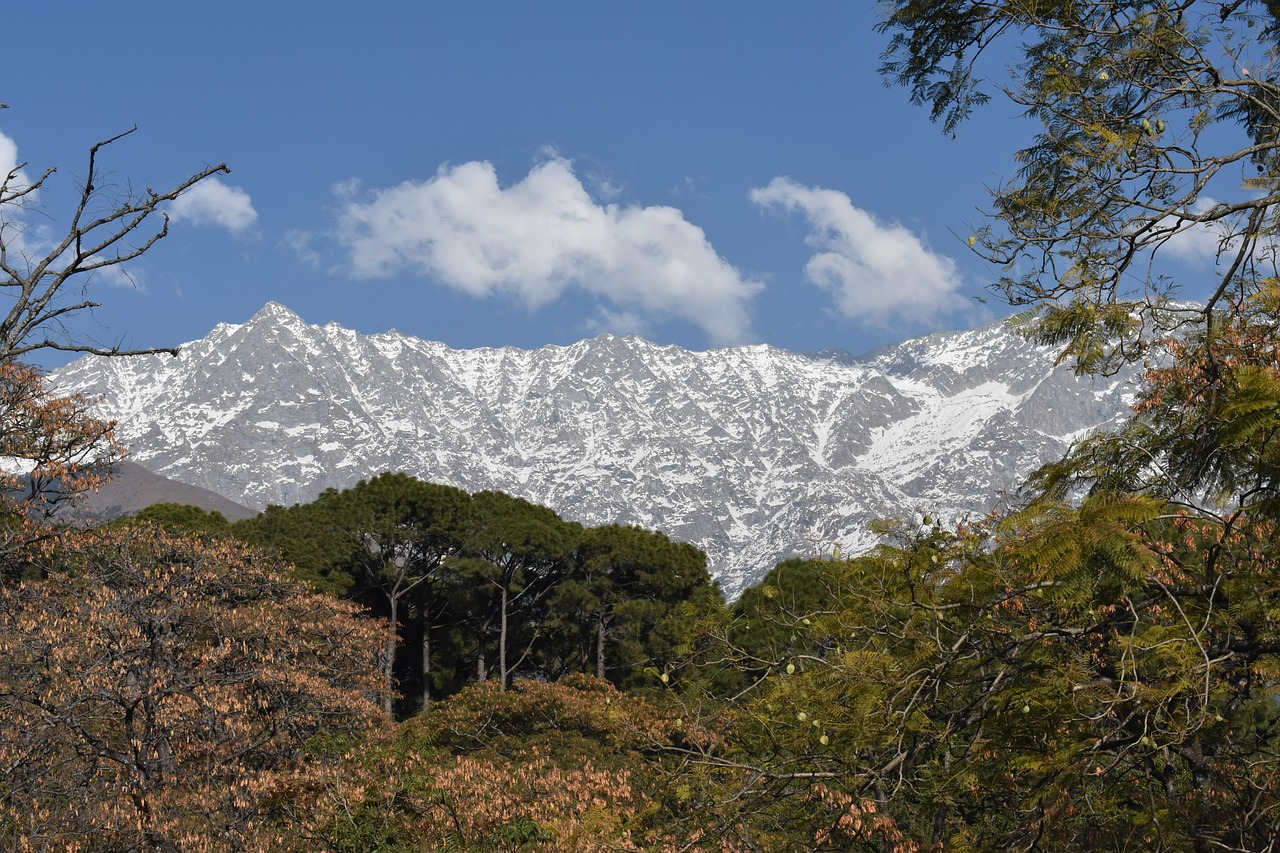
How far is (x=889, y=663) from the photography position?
5074mm

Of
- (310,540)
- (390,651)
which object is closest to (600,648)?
(390,651)

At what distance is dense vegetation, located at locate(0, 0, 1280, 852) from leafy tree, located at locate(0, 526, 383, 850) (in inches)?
3.4

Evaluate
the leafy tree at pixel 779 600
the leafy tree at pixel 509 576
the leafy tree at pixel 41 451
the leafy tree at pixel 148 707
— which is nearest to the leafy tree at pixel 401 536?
the leafy tree at pixel 509 576

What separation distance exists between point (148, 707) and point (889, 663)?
12.6 metres

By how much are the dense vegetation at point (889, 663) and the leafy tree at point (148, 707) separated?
0.09 m

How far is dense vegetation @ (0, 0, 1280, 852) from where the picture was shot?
4.77m

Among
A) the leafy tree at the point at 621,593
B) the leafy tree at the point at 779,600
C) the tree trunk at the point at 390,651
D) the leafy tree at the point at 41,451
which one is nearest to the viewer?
the leafy tree at the point at 779,600

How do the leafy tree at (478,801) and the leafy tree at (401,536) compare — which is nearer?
the leafy tree at (478,801)

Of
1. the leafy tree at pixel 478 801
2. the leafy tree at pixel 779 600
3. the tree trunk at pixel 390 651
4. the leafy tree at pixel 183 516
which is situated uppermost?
the leafy tree at pixel 183 516

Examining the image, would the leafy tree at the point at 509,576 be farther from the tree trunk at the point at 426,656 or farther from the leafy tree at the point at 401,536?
the tree trunk at the point at 426,656

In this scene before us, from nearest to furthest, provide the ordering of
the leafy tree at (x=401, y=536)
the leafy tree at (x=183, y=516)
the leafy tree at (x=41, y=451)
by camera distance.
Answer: the leafy tree at (x=41, y=451)
the leafy tree at (x=183, y=516)
the leafy tree at (x=401, y=536)

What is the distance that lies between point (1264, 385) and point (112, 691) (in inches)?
560

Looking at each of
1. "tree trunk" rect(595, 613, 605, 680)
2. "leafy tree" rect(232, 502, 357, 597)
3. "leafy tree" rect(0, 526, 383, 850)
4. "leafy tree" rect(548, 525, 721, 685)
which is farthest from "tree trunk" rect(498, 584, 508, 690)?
"leafy tree" rect(0, 526, 383, 850)

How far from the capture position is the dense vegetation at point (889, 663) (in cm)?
477
